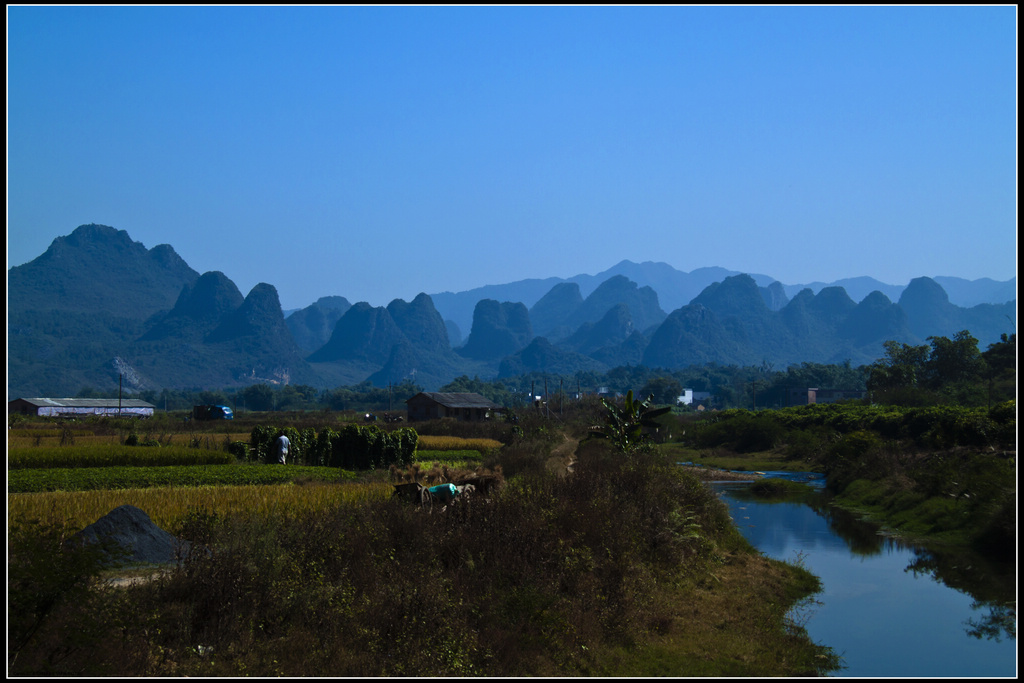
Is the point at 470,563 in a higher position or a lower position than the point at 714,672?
higher

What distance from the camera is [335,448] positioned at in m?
28.9

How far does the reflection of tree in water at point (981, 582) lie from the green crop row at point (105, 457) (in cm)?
2019

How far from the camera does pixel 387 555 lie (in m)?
9.34

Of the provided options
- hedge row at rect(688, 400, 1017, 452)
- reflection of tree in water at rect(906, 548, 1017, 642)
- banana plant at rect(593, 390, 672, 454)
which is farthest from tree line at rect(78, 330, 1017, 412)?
reflection of tree in water at rect(906, 548, 1017, 642)

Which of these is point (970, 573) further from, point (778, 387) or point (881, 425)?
point (778, 387)

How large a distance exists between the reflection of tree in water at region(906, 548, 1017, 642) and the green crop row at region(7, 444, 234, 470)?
66.3 ft

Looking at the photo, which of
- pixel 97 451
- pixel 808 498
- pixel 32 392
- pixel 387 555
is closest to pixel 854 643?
pixel 387 555

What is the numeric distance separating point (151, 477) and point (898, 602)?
1702cm

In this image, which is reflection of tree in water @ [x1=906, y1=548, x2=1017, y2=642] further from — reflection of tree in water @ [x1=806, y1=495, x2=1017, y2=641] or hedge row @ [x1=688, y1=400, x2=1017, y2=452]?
hedge row @ [x1=688, y1=400, x2=1017, y2=452]

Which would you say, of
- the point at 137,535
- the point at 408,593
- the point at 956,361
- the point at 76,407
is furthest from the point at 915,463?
the point at 76,407

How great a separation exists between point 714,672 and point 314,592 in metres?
5.09

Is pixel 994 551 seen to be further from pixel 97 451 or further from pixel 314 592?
pixel 97 451

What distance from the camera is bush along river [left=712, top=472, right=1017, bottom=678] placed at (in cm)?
1221

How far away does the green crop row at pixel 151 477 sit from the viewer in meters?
18.0
